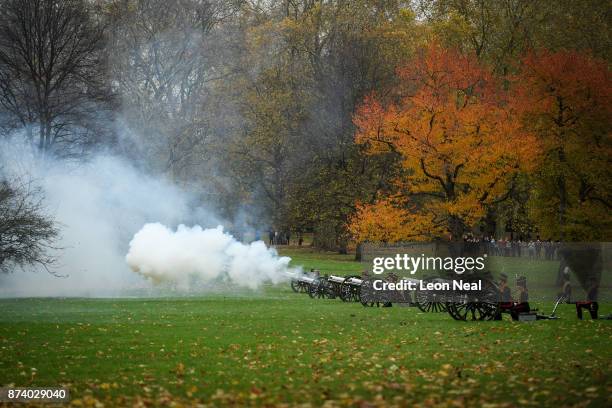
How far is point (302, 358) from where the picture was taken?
15.8 m

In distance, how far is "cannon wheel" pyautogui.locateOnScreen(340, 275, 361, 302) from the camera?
105 feet

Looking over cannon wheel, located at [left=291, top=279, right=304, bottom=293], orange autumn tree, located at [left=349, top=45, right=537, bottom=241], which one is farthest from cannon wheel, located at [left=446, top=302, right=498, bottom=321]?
orange autumn tree, located at [left=349, top=45, right=537, bottom=241]

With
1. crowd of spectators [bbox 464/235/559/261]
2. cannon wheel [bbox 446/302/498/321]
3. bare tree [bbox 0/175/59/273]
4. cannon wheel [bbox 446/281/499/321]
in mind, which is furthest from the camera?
bare tree [bbox 0/175/59/273]

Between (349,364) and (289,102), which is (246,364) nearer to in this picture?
(349,364)

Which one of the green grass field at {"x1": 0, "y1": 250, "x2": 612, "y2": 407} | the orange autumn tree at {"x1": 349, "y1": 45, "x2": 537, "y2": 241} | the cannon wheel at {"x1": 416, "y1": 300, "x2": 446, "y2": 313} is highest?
the orange autumn tree at {"x1": 349, "y1": 45, "x2": 537, "y2": 241}

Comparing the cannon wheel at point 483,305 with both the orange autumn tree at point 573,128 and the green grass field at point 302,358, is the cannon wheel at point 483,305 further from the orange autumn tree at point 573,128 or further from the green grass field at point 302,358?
the orange autumn tree at point 573,128

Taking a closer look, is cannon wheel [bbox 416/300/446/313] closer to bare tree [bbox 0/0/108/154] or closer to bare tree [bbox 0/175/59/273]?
bare tree [bbox 0/175/59/273]

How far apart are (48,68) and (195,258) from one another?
1181 cm

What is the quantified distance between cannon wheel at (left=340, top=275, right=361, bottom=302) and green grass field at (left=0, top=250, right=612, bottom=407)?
237 inches

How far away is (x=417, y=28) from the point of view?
197ft

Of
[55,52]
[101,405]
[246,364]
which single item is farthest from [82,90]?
[101,405]

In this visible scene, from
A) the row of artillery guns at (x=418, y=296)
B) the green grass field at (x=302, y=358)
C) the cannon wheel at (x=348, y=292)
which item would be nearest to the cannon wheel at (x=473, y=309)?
the row of artillery guns at (x=418, y=296)

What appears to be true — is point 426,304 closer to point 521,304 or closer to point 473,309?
point 473,309

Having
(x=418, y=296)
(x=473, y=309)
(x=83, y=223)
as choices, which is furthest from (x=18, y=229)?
(x=473, y=309)
